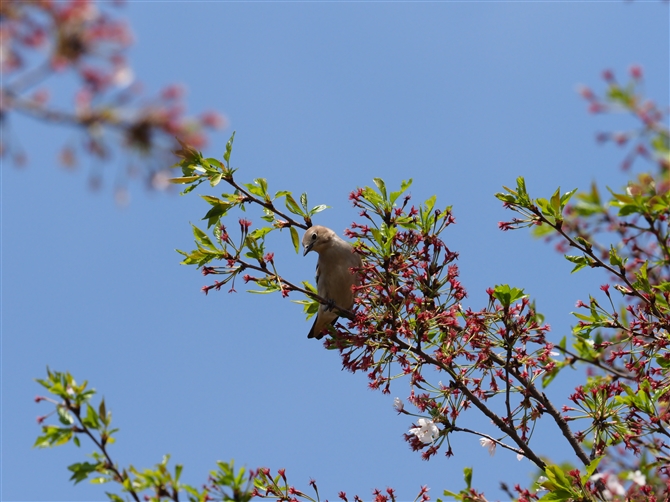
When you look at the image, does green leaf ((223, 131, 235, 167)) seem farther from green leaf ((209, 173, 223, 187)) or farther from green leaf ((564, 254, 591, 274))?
green leaf ((564, 254, 591, 274))

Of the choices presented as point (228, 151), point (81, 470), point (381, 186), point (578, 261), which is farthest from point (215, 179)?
point (578, 261)

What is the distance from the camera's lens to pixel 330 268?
9.62 m

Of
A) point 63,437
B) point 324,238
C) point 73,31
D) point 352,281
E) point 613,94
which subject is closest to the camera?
point 73,31

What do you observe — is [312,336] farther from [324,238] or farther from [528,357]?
[528,357]

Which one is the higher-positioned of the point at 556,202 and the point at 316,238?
the point at 316,238

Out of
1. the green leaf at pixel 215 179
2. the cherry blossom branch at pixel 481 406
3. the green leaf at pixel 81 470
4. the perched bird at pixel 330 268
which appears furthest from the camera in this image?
the perched bird at pixel 330 268

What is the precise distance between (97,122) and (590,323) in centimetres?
566

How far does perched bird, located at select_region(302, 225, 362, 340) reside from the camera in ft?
30.4

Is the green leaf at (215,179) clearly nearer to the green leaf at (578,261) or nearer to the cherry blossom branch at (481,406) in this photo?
the cherry blossom branch at (481,406)

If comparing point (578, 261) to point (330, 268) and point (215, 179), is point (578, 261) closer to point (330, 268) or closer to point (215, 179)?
point (215, 179)

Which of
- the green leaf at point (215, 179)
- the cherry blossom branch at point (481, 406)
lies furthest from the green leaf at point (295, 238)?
the cherry blossom branch at point (481, 406)

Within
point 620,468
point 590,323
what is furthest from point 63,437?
point 620,468

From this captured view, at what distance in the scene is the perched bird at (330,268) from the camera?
927cm

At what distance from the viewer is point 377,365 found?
6.30 meters
